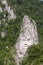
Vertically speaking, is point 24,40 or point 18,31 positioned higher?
point 18,31

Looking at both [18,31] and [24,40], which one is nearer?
[24,40]

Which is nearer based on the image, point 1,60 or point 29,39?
point 1,60

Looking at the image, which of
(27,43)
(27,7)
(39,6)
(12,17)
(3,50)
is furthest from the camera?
(39,6)

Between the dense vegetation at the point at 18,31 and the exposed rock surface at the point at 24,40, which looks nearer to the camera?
the dense vegetation at the point at 18,31

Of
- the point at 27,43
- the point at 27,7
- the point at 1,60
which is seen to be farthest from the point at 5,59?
the point at 27,7

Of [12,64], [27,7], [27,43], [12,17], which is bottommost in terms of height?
[12,64]

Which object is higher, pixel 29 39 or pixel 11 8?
pixel 11 8

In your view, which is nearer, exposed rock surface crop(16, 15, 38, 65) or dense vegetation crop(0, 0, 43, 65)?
dense vegetation crop(0, 0, 43, 65)

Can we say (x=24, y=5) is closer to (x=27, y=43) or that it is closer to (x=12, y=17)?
(x=12, y=17)
